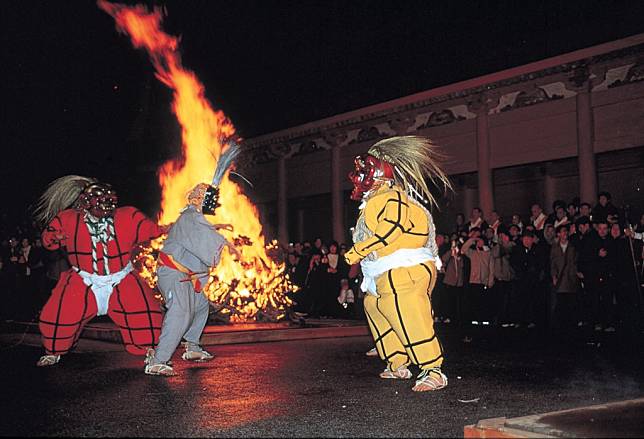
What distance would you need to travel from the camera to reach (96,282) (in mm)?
6539

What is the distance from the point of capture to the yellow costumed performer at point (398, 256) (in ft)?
16.8

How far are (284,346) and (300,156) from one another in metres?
11.9

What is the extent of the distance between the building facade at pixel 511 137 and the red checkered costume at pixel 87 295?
8.98 meters

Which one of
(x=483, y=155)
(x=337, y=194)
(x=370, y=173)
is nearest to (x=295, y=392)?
(x=370, y=173)

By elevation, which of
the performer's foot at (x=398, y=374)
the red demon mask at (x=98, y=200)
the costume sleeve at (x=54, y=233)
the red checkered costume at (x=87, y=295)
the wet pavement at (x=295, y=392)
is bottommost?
the wet pavement at (x=295, y=392)

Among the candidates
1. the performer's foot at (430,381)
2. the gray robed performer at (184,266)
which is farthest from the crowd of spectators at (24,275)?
the performer's foot at (430,381)

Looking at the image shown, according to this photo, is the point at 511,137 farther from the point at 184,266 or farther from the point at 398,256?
the point at 398,256

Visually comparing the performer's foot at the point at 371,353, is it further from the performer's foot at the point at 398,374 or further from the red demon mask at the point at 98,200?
the red demon mask at the point at 98,200

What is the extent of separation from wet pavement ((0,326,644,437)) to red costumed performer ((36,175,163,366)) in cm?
27

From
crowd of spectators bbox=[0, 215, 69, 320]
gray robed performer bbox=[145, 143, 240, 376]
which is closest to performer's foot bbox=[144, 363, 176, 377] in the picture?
gray robed performer bbox=[145, 143, 240, 376]

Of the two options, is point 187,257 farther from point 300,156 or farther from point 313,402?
point 300,156

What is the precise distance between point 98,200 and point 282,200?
45.0 ft

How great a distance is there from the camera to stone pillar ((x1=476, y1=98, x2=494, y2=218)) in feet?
49.0

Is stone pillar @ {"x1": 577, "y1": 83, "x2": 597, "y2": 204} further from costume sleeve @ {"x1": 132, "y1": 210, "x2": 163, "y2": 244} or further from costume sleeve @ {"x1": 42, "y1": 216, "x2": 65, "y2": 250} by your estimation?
costume sleeve @ {"x1": 42, "y1": 216, "x2": 65, "y2": 250}
